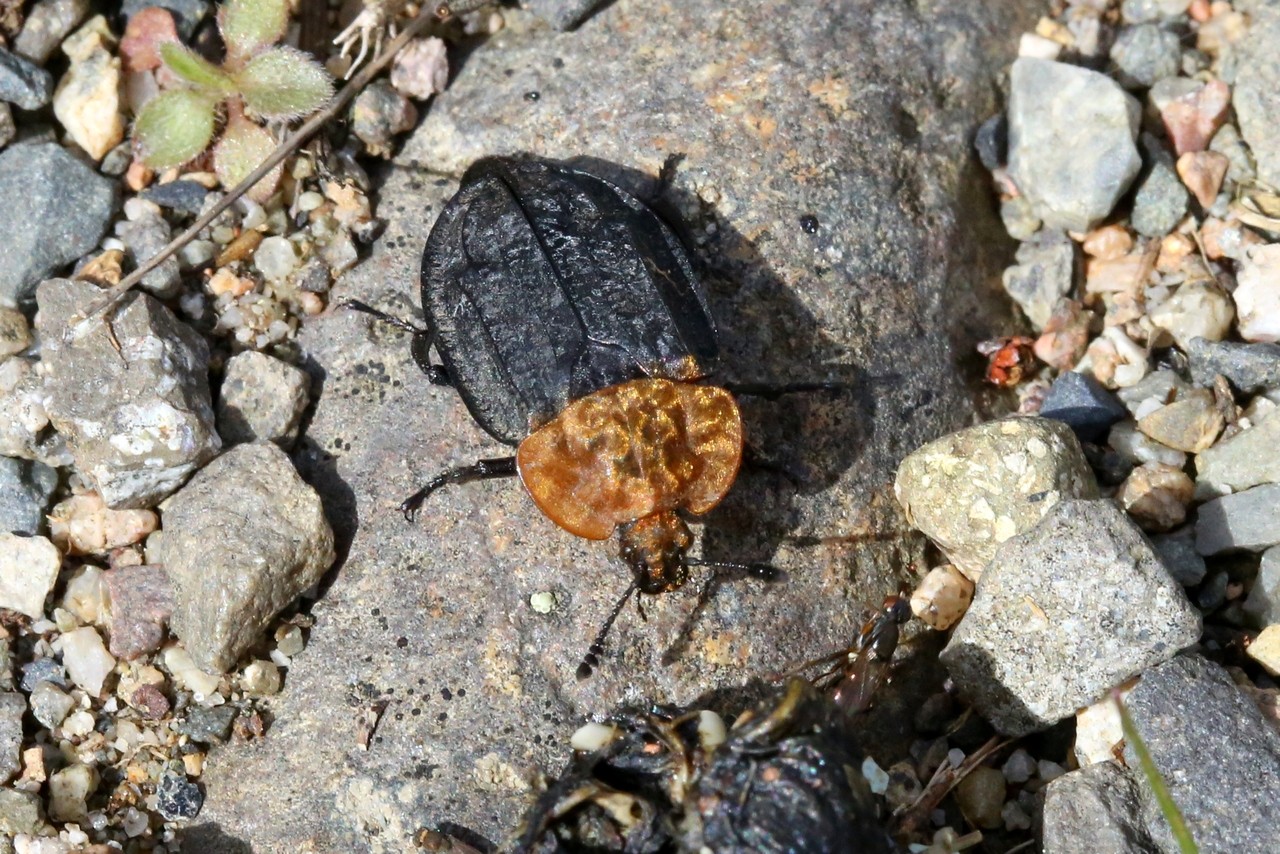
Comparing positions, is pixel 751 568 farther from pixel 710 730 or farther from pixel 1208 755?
pixel 1208 755

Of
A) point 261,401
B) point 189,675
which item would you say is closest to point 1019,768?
point 189,675

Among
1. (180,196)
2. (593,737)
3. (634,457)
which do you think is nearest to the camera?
(593,737)

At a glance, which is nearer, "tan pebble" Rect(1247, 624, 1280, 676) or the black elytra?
"tan pebble" Rect(1247, 624, 1280, 676)

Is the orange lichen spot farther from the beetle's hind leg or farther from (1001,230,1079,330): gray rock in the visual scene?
(1001,230,1079,330): gray rock

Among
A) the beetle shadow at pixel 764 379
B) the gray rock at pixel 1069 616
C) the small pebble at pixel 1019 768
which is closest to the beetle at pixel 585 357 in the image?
the beetle shadow at pixel 764 379

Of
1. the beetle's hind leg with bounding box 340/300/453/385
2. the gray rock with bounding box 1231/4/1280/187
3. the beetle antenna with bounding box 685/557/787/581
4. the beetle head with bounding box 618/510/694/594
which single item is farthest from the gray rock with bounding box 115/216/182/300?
the gray rock with bounding box 1231/4/1280/187

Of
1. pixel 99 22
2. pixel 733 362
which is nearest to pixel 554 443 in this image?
pixel 733 362

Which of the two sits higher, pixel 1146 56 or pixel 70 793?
pixel 70 793
